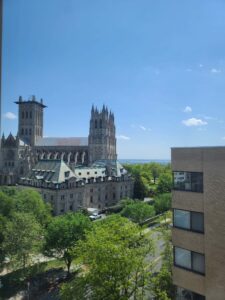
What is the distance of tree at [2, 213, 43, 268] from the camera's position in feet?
48.1

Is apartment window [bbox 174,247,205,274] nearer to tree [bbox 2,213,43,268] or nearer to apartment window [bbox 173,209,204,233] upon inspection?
apartment window [bbox 173,209,204,233]

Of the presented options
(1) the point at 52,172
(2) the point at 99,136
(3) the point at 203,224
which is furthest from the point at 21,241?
(2) the point at 99,136

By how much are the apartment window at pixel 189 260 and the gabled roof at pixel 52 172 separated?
23.8m

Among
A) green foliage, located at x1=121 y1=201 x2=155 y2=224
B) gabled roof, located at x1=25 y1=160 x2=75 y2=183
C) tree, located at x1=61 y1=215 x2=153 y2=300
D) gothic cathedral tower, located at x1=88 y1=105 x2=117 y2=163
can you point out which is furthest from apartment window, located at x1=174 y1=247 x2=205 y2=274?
gothic cathedral tower, located at x1=88 y1=105 x2=117 y2=163

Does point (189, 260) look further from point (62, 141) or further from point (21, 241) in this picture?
point (62, 141)

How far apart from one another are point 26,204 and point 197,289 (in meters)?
17.5

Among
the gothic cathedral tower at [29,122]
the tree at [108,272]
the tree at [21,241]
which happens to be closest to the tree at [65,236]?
the tree at [21,241]

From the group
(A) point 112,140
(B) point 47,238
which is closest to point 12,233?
(B) point 47,238

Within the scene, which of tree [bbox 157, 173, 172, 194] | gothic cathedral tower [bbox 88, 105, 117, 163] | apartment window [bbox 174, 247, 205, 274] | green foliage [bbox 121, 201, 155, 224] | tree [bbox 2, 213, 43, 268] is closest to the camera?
apartment window [bbox 174, 247, 205, 274]

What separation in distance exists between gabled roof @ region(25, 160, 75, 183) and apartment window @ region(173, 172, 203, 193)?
23659mm

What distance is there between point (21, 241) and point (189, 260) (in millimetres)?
10972

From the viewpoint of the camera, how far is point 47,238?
16.2 meters

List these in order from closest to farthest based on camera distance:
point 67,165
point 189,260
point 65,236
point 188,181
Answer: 1. point 189,260
2. point 188,181
3. point 65,236
4. point 67,165

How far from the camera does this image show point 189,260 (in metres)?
5.90
